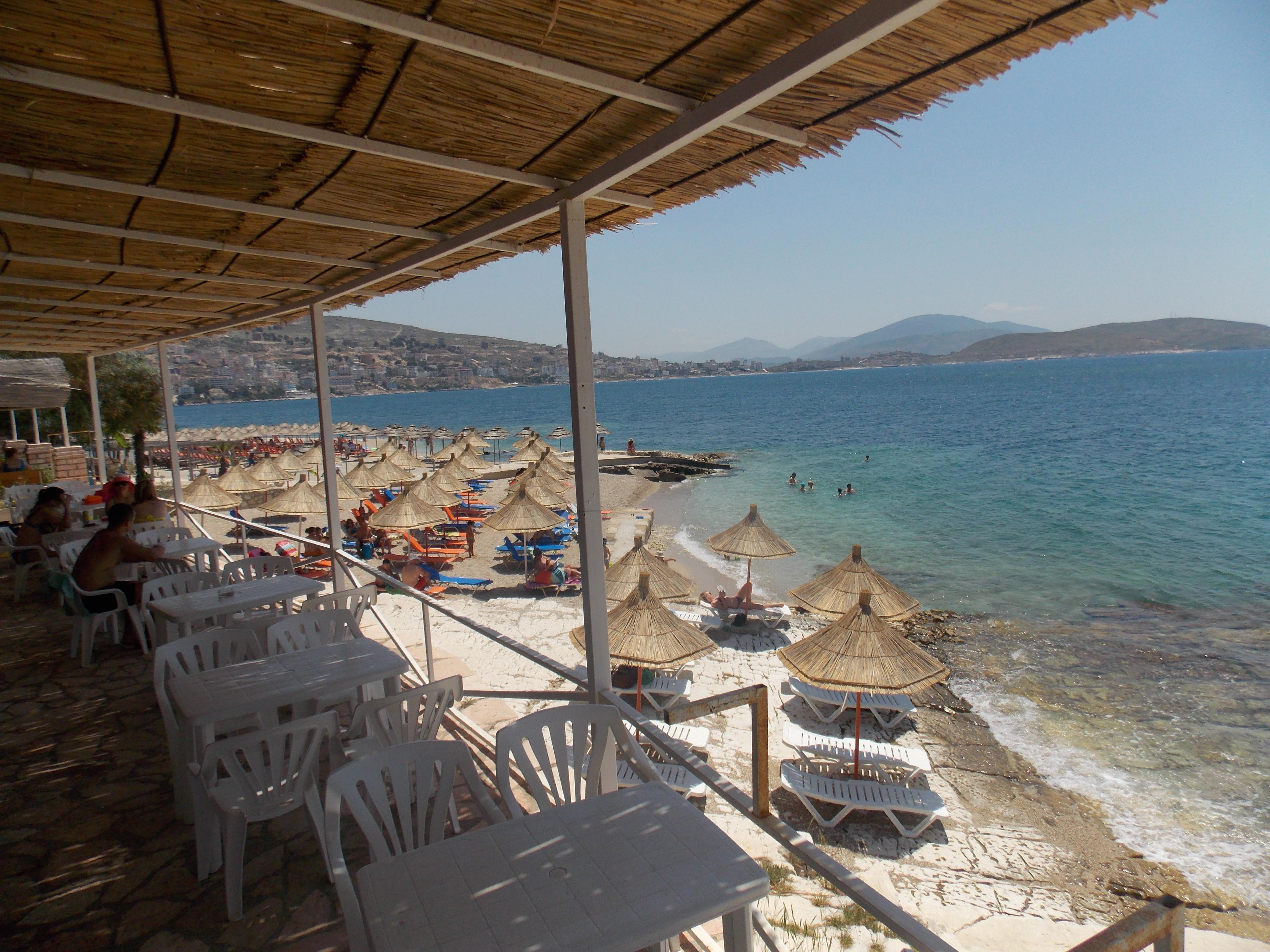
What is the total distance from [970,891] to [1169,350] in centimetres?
21554

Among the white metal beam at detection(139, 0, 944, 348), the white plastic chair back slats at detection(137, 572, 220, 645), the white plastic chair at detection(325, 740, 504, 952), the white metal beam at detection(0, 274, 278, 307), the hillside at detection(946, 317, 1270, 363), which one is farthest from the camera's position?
the hillside at detection(946, 317, 1270, 363)

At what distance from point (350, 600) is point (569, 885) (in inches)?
126

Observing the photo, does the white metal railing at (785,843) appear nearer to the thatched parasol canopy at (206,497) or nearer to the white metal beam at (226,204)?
the white metal beam at (226,204)

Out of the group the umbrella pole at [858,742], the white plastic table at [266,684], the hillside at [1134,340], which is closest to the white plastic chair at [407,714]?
the white plastic table at [266,684]

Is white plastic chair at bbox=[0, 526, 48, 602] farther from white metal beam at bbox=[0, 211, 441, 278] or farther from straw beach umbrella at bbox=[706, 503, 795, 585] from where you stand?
straw beach umbrella at bbox=[706, 503, 795, 585]

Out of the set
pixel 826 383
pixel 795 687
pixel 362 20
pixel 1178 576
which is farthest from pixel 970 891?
pixel 826 383

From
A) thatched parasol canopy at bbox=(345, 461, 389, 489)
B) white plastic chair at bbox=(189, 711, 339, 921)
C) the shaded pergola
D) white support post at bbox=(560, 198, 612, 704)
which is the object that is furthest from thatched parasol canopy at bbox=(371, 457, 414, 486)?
white support post at bbox=(560, 198, 612, 704)

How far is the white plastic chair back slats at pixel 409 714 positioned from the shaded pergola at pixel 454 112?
64 centimetres

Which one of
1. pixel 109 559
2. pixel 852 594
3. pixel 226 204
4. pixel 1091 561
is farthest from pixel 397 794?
pixel 1091 561

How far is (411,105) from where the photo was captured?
1.83 meters

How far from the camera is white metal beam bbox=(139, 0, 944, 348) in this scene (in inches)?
49.9

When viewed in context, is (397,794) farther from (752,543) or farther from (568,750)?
(752,543)

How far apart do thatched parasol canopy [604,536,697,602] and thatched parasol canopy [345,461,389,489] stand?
10.5 metres

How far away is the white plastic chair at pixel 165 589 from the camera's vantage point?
4.06 m
